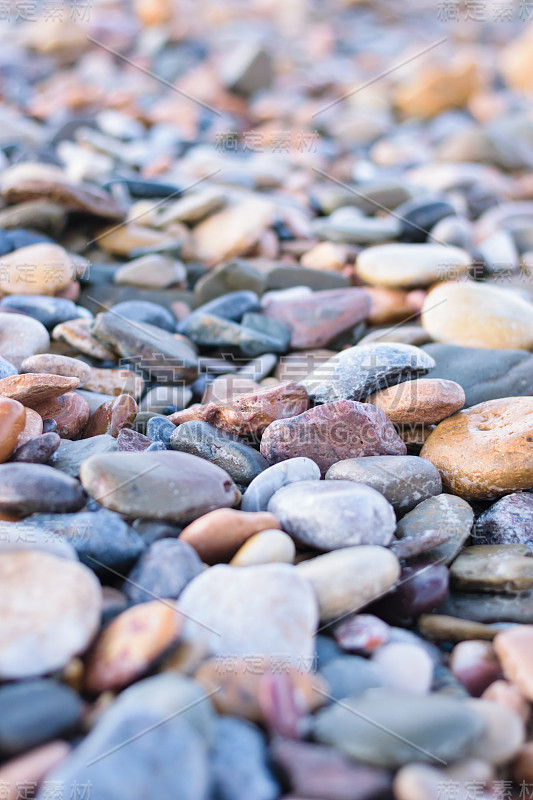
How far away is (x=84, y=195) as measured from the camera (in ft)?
9.44

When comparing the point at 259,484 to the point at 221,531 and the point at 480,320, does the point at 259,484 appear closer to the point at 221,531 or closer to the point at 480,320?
the point at 221,531

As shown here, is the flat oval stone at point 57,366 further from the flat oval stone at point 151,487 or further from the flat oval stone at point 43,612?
the flat oval stone at point 43,612

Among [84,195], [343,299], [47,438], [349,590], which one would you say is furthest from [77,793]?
[84,195]

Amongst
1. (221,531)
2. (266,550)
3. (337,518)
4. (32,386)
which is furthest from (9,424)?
(337,518)

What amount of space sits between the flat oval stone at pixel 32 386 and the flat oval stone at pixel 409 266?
1580 mm

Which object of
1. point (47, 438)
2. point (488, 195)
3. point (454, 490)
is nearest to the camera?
point (47, 438)

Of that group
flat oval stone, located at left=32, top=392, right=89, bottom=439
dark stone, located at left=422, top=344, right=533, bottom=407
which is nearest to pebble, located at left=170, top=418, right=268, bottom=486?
flat oval stone, located at left=32, top=392, right=89, bottom=439

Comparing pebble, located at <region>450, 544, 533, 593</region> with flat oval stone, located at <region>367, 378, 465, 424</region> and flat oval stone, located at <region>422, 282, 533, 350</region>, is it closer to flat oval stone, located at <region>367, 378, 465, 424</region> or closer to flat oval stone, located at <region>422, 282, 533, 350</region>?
flat oval stone, located at <region>367, 378, 465, 424</region>

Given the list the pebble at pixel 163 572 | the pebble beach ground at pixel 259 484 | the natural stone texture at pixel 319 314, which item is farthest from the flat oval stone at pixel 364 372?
the pebble at pixel 163 572

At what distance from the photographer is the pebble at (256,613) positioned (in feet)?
A: 3.66

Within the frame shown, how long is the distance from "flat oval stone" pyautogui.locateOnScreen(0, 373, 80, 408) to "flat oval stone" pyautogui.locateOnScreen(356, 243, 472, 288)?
1.58m

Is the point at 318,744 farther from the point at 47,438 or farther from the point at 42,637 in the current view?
the point at 47,438

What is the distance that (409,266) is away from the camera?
2729 millimetres

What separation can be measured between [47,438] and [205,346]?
0.99 m
